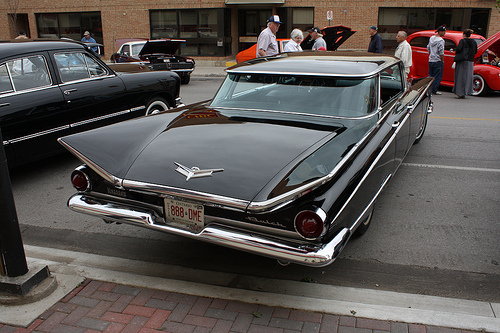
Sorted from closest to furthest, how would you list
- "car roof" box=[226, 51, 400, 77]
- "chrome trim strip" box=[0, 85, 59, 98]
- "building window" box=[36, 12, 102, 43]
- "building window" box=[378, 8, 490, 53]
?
"car roof" box=[226, 51, 400, 77] < "chrome trim strip" box=[0, 85, 59, 98] < "building window" box=[378, 8, 490, 53] < "building window" box=[36, 12, 102, 43]

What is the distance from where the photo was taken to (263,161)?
3113mm

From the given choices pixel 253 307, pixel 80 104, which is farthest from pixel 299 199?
pixel 80 104

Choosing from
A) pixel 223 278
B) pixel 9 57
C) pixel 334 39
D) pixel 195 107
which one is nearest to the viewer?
pixel 223 278

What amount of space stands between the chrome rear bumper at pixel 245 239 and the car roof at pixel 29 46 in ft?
10.4

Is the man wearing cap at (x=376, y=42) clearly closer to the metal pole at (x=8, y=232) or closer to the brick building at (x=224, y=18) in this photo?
the brick building at (x=224, y=18)

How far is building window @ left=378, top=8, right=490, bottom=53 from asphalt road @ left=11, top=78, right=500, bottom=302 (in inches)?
660

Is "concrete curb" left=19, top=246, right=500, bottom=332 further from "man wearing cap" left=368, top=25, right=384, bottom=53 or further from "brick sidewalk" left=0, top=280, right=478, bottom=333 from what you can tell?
"man wearing cap" left=368, top=25, right=384, bottom=53

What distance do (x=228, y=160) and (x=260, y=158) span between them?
0.23 m

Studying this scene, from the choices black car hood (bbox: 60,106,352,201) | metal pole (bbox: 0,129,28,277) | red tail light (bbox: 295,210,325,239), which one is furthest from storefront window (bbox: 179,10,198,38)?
red tail light (bbox: 295,210,325,239)

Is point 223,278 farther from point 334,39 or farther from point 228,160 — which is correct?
point 334,39

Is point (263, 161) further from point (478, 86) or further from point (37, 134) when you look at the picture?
point (478, 86)

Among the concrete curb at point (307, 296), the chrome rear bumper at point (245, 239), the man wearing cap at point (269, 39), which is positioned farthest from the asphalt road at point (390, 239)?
the man wearing cap at point (269, 39)

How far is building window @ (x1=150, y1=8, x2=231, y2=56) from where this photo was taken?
22062 millimetres

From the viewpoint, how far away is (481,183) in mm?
5504
